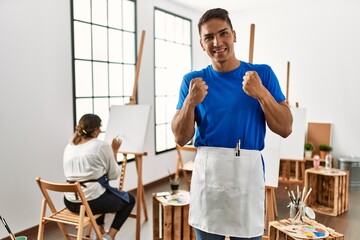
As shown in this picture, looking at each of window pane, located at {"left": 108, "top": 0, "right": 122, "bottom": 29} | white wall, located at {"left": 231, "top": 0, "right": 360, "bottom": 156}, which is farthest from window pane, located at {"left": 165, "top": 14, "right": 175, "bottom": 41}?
white wall, located at {"left": 231, "top": 0, "right": 360, "bottom": 156}

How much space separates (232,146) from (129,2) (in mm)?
3694

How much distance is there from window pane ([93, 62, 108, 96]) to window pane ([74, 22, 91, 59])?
21 cm

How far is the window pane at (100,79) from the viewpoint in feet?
13.2

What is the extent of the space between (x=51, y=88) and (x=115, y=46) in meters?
1.20

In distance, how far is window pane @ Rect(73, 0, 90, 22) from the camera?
12.1ft

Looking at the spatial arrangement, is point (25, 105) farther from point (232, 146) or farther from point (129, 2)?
point (232, 146)

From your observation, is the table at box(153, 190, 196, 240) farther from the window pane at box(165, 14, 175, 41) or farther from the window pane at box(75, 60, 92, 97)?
the window pane at box(165, 14, 175, 41)

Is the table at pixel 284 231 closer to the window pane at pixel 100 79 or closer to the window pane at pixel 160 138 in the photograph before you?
the window pane at pixel 100 79

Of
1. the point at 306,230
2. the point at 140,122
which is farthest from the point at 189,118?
the point at 140,122

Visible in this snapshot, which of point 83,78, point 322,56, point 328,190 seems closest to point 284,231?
point 328,190

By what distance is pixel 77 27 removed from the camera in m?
3.70

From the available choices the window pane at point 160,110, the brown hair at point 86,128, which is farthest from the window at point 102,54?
the brown hair at point 86,128

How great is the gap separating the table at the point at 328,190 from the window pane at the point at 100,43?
2.71 m

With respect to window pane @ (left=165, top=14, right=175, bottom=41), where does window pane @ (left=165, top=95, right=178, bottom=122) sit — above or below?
below
